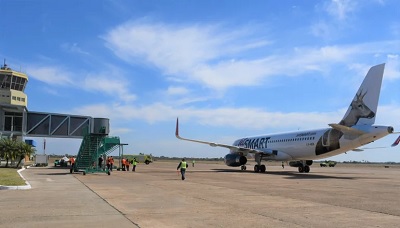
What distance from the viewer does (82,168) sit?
34.8 meters

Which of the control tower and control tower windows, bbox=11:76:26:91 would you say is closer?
the control tower

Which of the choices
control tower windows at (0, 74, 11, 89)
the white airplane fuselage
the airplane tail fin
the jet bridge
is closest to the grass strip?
the jet bridge

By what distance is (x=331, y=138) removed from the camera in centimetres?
3153

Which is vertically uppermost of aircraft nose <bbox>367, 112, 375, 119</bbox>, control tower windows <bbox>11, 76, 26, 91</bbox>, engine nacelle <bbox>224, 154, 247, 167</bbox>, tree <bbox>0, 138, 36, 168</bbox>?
control tower windows <bbox>11, 76, 26, 91</bbox>

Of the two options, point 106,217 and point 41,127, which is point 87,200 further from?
point 41,127

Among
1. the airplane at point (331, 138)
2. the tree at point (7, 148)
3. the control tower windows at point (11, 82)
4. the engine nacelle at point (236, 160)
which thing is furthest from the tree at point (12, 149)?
the engine nacelle at point (236, 160)

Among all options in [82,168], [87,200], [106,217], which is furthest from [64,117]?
[106,217]

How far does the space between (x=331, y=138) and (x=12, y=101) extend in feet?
136

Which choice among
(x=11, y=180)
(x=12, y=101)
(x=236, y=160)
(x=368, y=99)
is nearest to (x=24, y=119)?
(x=12, y=101)

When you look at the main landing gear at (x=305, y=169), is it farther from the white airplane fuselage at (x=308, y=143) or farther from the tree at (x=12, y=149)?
the tree at (x=12, y=149)

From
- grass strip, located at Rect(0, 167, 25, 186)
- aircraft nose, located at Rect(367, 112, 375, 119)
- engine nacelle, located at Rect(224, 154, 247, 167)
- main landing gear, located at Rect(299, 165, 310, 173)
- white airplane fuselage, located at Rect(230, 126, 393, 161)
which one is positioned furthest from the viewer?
engine nacelle, located at Rect(224, 154, 247, 167)

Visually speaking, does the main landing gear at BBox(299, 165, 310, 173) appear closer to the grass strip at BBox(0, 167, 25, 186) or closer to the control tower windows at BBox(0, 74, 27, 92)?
the grass strip at BBox(0, 167, 25, 186)

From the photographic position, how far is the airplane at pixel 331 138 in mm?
28469

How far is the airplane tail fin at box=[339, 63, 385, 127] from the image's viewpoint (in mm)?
28453
